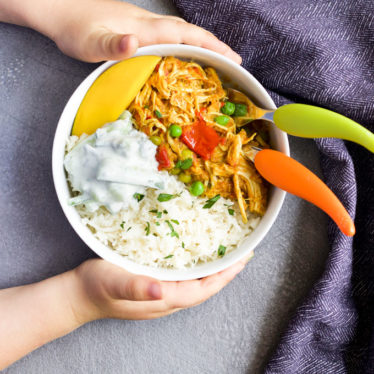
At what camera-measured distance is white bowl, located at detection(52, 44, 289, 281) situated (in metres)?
1.51

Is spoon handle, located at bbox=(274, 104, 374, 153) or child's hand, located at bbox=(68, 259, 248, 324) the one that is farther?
child's hand, located at bbox=(68, 259, 248, 324)

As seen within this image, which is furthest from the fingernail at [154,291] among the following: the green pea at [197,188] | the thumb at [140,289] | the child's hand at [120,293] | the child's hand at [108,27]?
the child's hand at [108,27]

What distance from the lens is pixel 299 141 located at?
72.4 inches

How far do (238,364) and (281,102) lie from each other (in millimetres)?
1192

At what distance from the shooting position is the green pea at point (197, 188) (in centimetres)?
154

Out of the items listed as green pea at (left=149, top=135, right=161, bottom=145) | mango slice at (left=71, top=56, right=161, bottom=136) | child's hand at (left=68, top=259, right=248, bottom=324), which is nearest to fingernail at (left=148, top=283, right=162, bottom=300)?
child's hand at (left=68, top=259, right=248, bottom=324)

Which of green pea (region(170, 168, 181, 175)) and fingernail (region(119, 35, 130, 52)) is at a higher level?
fingernail (region(119, 35, 130, 52))

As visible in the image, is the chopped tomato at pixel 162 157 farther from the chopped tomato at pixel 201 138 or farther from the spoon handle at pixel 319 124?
the spoon handle at pixel 319 124

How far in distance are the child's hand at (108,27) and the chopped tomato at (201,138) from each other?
14.6 inches

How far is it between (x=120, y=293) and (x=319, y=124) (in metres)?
0.93

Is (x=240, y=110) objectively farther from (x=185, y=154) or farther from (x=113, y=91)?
(x=113, y=91)

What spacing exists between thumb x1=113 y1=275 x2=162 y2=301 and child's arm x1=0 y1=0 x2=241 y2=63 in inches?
35.2

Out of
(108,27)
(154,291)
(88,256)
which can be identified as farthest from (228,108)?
(88,256)

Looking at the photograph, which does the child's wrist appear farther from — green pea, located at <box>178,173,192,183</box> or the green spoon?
the green spoon
